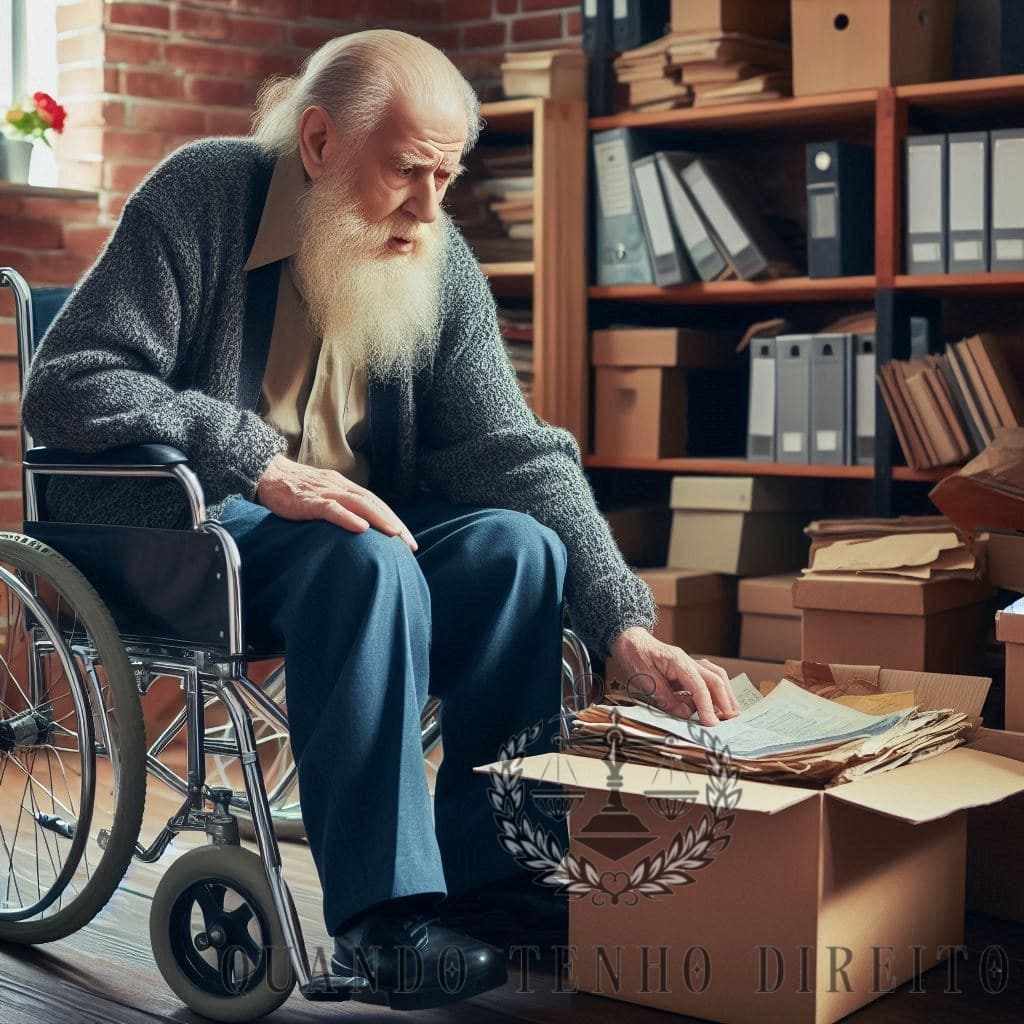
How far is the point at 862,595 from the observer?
105 inches

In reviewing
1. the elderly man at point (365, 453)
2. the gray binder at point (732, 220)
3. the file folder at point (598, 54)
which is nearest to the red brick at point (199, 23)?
the file folder at point (598, 54)

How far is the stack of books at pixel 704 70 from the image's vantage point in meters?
3.28

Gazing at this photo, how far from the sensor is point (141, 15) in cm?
347

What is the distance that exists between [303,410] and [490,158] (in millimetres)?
1739

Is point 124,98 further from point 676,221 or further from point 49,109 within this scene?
point 676,221

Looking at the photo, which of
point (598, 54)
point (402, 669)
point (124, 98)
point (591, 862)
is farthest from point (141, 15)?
point (591, 862)

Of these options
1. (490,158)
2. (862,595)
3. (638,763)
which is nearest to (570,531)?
(638,763)

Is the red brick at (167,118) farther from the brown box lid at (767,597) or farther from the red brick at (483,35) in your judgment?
the brown box lid at (767,597)

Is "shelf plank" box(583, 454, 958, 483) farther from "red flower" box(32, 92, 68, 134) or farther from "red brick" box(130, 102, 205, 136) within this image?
"red flower" box(32, 92, 68, 134)

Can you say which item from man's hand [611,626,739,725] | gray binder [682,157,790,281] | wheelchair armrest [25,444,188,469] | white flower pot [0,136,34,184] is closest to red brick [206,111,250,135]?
white flower pot [0,136,34,184]

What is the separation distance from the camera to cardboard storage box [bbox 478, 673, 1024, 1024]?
1638 millimetres

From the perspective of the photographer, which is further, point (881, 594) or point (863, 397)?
point (863, 397)

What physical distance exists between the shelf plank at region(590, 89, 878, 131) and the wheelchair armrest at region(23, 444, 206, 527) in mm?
1839

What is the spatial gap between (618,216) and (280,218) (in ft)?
5.07
